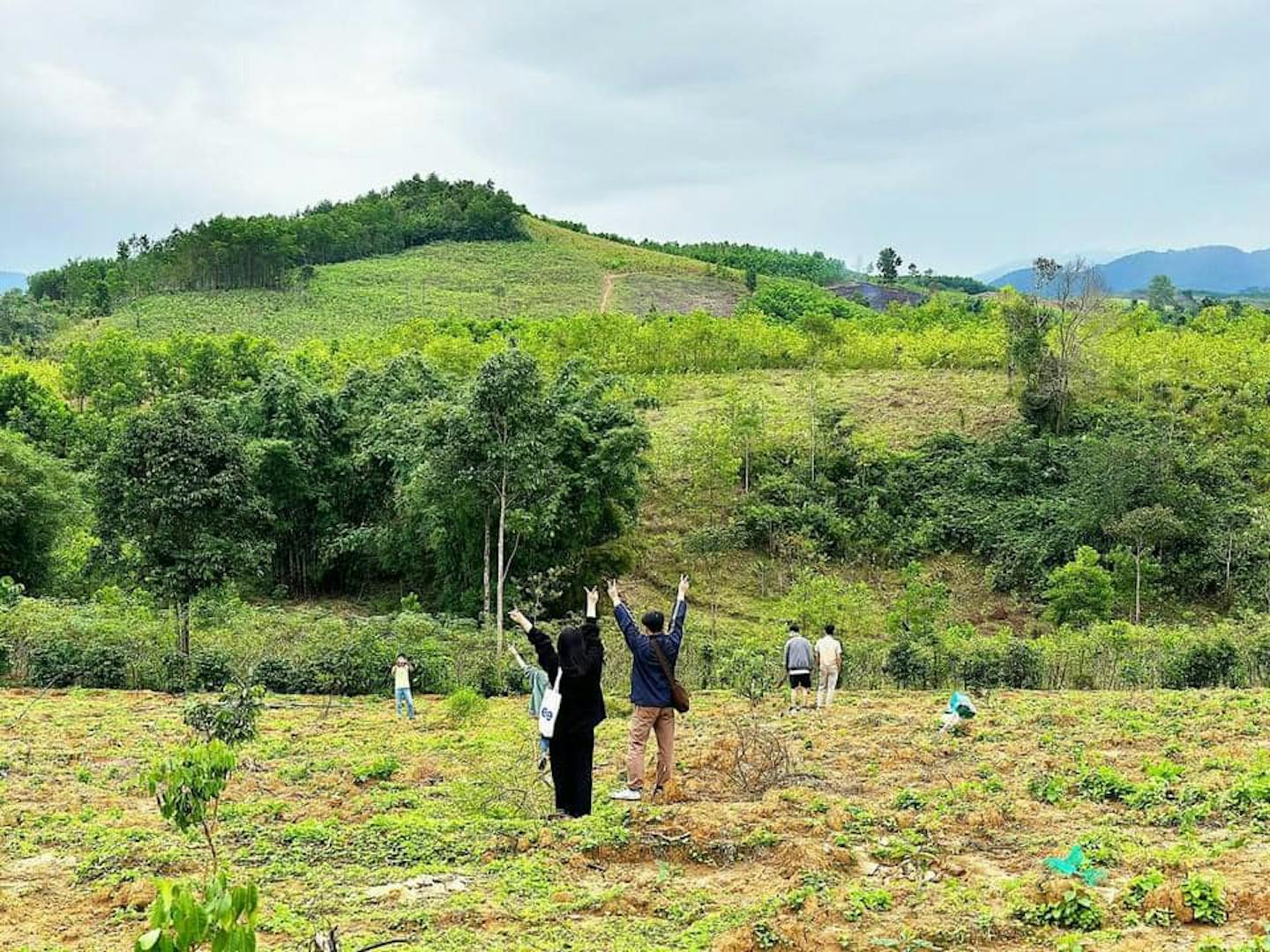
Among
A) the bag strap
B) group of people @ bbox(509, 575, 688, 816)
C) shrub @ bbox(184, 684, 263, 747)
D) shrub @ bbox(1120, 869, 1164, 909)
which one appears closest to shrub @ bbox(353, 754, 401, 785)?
shrub @ bbox(184, 684, 263, 747)

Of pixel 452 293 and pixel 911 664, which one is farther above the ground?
pixel 452 293

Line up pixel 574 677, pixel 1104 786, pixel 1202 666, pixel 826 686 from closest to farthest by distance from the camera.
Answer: pixel 574 677 → pixel 1104 786 → pixel 826 686 → pixel 1202 666

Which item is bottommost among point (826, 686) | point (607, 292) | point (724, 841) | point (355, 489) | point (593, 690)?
point (826, 686)

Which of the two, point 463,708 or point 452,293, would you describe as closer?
point 463,708

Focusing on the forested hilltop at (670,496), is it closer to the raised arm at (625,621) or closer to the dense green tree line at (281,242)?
the raised arm at (625,621)

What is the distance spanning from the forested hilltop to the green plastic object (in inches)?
463

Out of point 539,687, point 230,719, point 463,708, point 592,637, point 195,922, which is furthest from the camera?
point 463,708

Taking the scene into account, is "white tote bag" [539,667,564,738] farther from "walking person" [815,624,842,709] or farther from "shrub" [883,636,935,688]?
"shrub" [883,636,935,688]

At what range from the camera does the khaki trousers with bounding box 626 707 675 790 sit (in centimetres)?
796

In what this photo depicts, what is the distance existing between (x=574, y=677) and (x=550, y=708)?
0.98 ft

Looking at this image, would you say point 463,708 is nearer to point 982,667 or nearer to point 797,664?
point 797,664

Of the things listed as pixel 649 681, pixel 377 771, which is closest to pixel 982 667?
pixel 377 771

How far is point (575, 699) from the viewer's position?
7.33 m

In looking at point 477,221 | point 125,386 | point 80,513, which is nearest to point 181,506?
point 80,513
